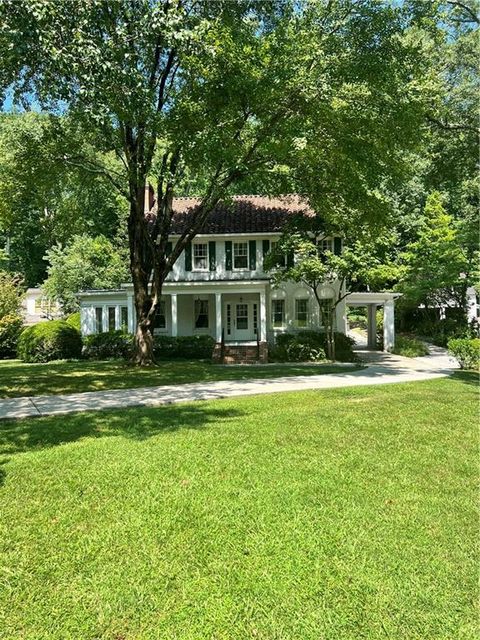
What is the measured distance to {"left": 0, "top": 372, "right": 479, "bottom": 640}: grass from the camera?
2758 mm

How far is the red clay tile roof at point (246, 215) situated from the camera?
23734mm

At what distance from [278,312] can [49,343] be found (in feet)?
35.0

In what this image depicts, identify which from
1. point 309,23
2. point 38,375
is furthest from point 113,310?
point 309,23

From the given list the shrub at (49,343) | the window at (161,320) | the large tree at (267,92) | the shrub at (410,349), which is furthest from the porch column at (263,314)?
the shrub at (49,343)

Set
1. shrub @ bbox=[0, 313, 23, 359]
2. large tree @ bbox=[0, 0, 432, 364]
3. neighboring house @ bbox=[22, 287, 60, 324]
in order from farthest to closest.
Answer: neighboring house @ bbox=[22, 287, 60, 324] → shrub @ bbox=[0, 313, 23, 359] → large tree @ bbox=[0, 0, 432, 364]

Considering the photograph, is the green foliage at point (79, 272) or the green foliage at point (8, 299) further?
the green foliage at point (79, 272)

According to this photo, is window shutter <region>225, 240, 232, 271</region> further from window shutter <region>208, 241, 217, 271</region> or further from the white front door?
the white front door

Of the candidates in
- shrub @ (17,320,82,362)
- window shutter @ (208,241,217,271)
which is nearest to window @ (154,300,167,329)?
window shutter @ (208,241,217,271)

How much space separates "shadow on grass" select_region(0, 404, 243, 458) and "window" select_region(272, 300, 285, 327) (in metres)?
16.0

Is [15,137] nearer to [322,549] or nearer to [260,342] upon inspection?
[260,342]

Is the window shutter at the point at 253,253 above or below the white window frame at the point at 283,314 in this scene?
above

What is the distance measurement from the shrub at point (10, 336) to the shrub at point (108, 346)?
4800mm

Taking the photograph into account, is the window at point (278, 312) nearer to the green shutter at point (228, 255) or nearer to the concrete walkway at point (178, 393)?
the green shutter at point (228, 255)

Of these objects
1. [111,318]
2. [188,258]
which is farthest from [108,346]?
[188,258]
